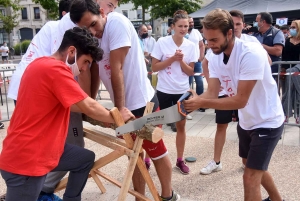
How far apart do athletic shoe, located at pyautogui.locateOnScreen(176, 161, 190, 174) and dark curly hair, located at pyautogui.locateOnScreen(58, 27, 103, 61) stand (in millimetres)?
2247

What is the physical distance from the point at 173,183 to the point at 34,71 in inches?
90.7

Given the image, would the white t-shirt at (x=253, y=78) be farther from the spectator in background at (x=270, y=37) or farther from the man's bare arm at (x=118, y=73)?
the spectator in background at (x=270, y=37)

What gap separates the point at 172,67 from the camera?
4520mm

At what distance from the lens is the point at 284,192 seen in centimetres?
345

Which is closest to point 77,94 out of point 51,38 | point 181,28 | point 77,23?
point 77,23

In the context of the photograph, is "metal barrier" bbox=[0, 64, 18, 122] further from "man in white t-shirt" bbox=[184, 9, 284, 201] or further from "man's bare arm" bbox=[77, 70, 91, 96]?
"man in white t-shirt" bbox=[184, 9, 284, 201]

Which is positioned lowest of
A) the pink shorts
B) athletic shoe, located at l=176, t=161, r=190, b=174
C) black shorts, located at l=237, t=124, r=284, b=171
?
athletic shoe, located at l=176, t=161, r=190, b=174

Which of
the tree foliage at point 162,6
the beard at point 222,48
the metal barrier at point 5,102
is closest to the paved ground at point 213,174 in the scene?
the beard at point 222,48

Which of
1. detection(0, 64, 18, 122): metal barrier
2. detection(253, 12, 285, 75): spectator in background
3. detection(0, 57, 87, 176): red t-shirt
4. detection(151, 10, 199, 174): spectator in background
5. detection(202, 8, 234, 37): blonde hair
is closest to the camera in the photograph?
detection(0, 57, 87, 176): red t-shirt

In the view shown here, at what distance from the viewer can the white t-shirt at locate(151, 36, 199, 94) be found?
4.44 m

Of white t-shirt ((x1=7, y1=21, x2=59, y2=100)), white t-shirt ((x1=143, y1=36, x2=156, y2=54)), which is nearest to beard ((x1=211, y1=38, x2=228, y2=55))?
white t-shirt ((x1=7, y1=21, x2=59, y2=100))

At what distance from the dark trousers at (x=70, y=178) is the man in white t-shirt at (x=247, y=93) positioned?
93 cm

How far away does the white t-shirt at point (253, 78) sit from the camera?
2293 mm

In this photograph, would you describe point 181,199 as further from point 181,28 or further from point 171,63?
point 181,28
